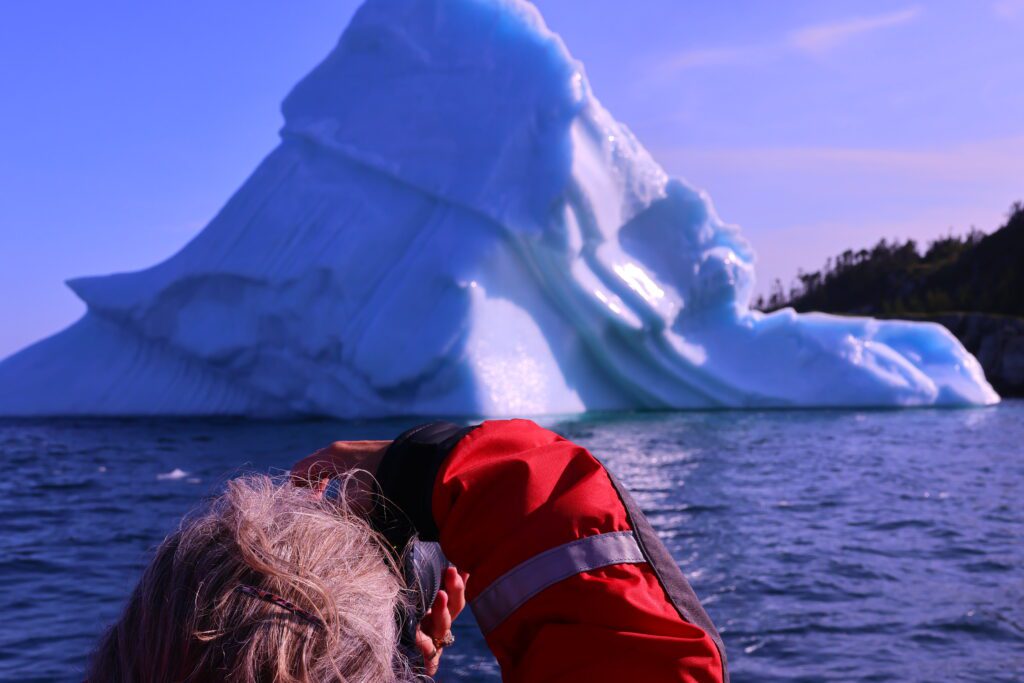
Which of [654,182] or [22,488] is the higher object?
[654,182]

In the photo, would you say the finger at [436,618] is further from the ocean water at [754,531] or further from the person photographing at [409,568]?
the ocean water at [754,531]

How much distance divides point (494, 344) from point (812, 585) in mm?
7904

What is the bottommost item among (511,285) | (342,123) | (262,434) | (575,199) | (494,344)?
(262,434)

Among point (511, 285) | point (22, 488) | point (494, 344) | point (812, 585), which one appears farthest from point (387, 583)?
point (511, 285)

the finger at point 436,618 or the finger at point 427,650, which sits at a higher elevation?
the finger at point 436,618

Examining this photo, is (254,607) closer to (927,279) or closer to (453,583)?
(453,583)

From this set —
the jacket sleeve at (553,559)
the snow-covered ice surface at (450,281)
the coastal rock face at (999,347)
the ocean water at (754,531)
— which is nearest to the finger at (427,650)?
the jacket sleeve at (553,559)

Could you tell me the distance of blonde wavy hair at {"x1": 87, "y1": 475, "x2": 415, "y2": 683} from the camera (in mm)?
824

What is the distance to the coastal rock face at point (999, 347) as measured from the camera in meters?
22.3

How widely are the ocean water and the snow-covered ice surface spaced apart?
1660mm

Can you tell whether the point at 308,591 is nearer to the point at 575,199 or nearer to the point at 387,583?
the point at 387,583

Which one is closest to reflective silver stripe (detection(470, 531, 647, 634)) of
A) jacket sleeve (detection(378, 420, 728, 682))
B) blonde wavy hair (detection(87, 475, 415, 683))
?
jacket sleeve (detection(378, 420, 728, 682))

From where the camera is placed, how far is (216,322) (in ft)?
43.2

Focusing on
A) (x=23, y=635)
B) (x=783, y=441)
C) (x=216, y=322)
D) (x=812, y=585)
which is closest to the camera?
(x=23, y=635)
